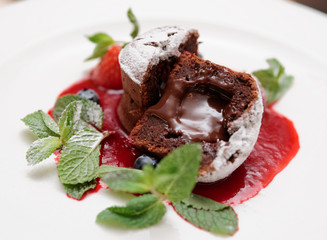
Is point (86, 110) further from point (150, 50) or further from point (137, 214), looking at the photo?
point (137, 214)

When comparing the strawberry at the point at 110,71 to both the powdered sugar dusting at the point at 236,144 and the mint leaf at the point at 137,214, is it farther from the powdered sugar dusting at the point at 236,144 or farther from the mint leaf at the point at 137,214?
the mint leaf at the point at 137,214

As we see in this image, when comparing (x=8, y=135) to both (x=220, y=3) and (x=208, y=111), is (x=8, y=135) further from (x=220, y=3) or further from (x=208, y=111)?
(x=220, y=3)

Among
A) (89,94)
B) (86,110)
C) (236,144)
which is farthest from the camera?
(89,94)

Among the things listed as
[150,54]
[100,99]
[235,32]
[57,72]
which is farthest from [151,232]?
[235,32]

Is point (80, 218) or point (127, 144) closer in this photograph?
point (80, 218)

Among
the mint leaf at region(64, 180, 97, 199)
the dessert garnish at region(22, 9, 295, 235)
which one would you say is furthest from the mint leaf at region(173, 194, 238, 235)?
the mint leaf at region(64, 180, 97, 199)

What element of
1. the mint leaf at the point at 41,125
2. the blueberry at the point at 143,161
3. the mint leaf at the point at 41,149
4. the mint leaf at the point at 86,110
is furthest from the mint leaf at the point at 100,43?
the blueberry at the point at 143,161

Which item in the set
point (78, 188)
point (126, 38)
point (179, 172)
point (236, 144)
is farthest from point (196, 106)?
point (126, 38)
